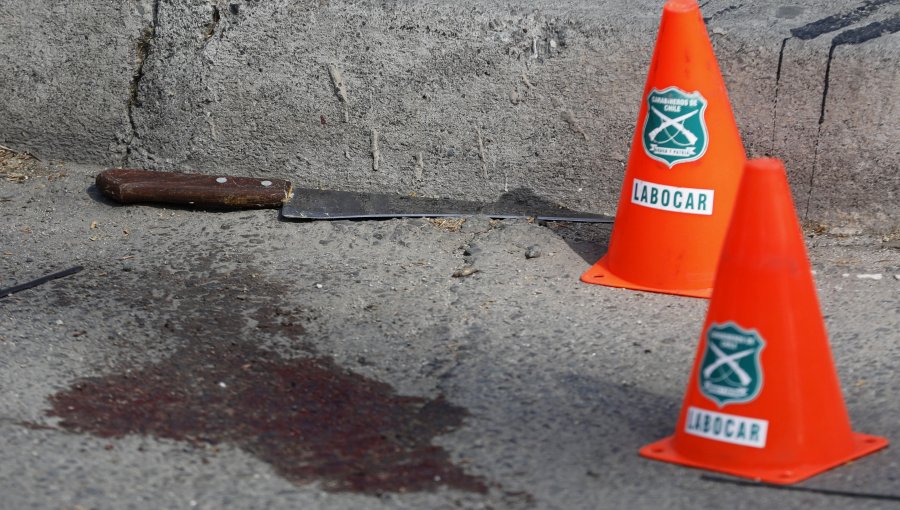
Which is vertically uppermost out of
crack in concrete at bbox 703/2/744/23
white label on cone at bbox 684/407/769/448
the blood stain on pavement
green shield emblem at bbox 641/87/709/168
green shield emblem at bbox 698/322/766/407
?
crack in concrete at bbox 703/2/744/23

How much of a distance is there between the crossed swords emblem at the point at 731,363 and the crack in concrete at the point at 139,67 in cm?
328

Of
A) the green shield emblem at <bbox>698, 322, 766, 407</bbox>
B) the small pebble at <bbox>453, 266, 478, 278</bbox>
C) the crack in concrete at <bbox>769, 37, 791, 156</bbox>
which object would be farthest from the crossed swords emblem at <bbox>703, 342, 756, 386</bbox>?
the crack in concrete at <bbox>769, 37, 791, 156</bbox>

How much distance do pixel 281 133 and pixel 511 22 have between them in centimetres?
116

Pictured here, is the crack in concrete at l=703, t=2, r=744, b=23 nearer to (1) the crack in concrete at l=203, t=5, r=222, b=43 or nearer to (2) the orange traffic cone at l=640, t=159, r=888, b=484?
(2) the orange traffic cone at l=640, t=159, r=888, b=484

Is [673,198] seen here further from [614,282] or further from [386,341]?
[386,341]

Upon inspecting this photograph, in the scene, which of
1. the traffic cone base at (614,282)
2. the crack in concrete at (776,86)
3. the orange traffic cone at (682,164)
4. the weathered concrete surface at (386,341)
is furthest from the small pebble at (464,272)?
the crack in concrete at (776,86)

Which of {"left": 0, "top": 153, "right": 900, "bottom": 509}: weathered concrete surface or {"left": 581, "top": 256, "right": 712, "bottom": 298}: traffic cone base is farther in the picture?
{"left": 581, "top": 256, "right": 712, "bottom": 298}: traffic cone base

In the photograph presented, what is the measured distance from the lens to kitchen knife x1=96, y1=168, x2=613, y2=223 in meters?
4.63

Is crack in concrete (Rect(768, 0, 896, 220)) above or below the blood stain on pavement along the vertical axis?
above

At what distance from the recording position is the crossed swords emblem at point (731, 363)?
266 centimetres

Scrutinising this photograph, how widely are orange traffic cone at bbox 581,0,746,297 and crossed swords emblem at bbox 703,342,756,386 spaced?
1.18m

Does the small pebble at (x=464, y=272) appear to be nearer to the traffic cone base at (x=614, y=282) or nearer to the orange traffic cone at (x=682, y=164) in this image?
the traffic cone base at (x=614, y=282)

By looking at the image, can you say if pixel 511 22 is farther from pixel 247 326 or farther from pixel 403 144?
pixel 247 326

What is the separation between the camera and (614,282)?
401cm
